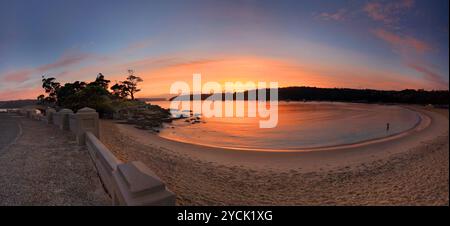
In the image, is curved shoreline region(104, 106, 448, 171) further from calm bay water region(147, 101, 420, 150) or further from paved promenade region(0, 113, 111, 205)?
paved promenade region(0, 113, 111, 205)

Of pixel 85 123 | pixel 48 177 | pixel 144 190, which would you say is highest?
pixel 85 123

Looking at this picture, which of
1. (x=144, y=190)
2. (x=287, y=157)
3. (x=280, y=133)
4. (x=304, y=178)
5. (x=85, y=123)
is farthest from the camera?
(x=280, y=133)

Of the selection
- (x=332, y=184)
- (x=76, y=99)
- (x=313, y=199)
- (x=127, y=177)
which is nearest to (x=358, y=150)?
(x=332, y=184)

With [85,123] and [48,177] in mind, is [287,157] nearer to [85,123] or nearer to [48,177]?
[85,123]

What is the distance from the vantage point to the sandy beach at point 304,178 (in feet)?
23.4

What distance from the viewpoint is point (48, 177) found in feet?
16.6

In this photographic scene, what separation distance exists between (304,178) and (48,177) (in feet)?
32.0

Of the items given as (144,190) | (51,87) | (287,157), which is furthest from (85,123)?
(51,87)

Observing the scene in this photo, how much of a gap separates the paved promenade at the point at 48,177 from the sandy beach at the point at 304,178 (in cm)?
229

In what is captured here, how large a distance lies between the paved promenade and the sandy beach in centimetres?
229

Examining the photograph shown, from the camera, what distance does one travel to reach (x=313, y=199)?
735 centimetres

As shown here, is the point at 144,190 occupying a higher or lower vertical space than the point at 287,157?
higher

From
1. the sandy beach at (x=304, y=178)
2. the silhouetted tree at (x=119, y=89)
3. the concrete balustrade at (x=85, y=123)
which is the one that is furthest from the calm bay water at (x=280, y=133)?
the silhouetted tree at (x=119, y=89)

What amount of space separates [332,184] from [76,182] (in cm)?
952
